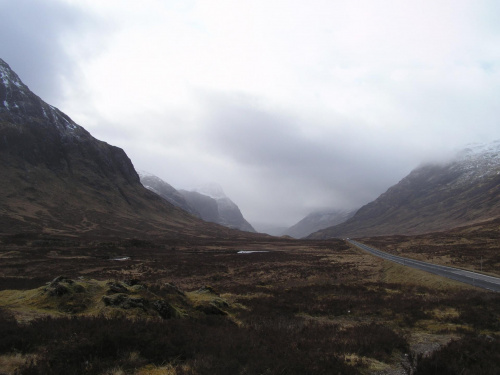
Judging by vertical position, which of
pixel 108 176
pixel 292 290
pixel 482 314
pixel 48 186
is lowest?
pixel 292 290

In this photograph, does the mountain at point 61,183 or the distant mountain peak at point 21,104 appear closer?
the mountain at point 61,183

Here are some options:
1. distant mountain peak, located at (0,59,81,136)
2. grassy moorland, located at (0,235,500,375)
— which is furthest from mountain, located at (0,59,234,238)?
grassy moorland, located at (0,235,500,375)

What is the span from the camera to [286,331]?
12297 mm

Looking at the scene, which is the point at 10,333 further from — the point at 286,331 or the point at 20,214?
the point at 20,214

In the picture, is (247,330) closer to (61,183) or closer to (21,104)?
(61,183)

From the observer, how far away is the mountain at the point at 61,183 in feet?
364

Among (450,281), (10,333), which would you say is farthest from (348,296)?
(10,333)

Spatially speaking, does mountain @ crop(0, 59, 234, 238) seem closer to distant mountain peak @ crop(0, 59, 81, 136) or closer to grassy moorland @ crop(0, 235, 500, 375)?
distant mountain peak @ crop(0, 59, 81, 136)

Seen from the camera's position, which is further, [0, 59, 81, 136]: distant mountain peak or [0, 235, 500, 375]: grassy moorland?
[0, 59, 81, 136]: distant mountain peak

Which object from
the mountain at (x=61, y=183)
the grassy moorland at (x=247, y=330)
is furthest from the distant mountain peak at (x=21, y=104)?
the grassy moorland at (x=247, y=330)

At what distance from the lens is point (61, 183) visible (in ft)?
477

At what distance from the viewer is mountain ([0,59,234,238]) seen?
111 m

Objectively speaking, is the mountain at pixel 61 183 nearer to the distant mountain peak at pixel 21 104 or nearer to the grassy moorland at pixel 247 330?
the distant mountain peak at pixel 21 104

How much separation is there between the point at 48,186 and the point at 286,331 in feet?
512
